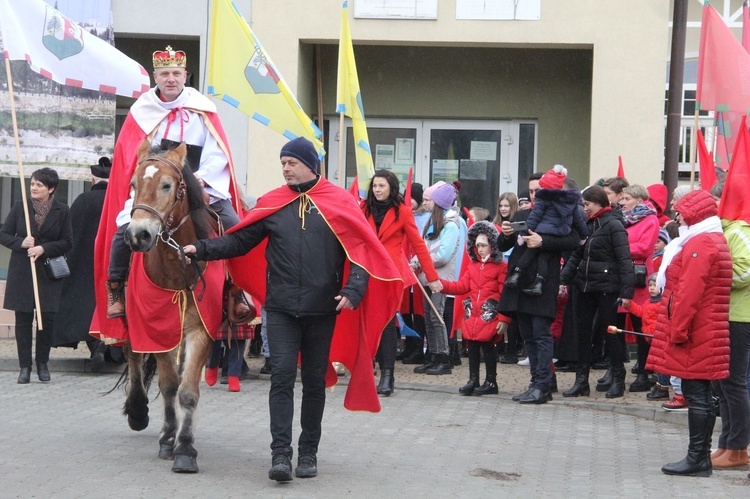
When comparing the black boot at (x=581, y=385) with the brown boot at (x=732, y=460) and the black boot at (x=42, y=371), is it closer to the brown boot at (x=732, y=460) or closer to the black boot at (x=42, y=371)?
the brown boot at (x=732, y=460)

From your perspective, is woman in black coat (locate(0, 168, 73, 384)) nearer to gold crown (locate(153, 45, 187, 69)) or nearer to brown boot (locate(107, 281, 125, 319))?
brown boot (locate(107, 281, 125, 319))

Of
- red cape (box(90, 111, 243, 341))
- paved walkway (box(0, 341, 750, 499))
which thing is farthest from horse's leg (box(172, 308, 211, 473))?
red cape (box(90, 111, 243, 341))

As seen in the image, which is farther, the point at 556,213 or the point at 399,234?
the point at 399,234

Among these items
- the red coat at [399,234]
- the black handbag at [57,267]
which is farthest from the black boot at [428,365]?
the black handbag at [57,267]

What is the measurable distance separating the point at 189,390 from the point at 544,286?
14.3 ft

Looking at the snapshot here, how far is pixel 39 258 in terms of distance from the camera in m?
12.2

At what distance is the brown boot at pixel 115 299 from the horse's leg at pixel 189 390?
2.24 ft

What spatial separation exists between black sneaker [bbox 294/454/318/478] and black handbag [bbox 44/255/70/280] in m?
5.36

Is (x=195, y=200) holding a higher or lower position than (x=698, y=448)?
higher

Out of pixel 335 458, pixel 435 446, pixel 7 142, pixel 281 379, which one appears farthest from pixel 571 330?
pixel 7 142

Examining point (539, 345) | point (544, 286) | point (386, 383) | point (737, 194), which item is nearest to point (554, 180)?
point (544, 286)

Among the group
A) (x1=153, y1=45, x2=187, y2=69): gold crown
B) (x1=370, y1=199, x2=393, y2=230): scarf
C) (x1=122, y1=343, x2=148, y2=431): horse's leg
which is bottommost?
(x1=122, y1=343, x2=148, y2=431): horse's leg

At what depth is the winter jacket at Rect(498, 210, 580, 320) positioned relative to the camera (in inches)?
432

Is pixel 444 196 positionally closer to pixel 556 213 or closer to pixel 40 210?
pixel 556 213
